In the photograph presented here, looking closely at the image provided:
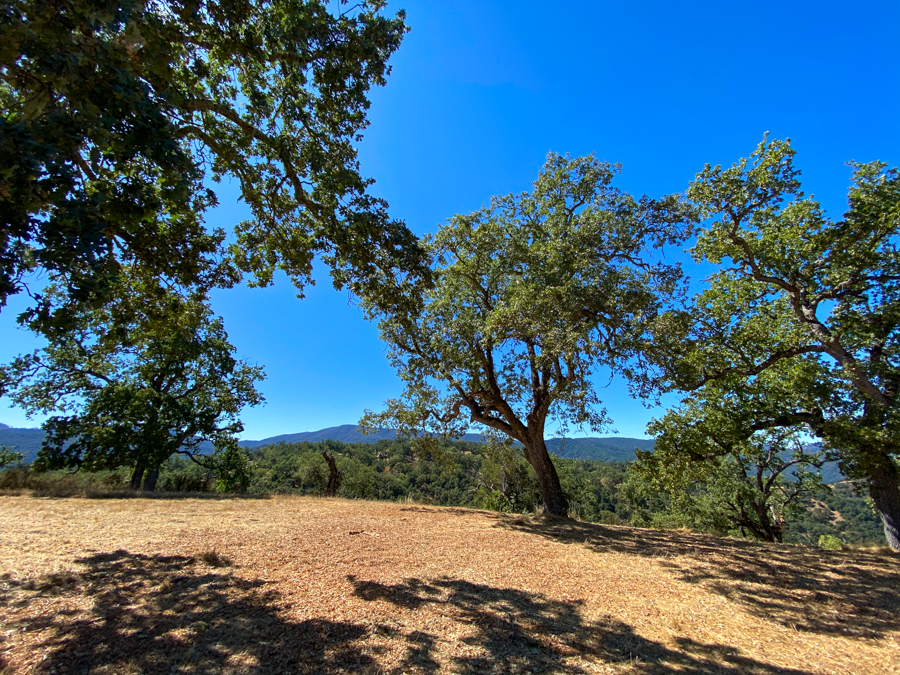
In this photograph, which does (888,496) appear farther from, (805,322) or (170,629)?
(170,629)

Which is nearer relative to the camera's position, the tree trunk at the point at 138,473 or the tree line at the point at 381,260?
the tree line at the point at 381,260

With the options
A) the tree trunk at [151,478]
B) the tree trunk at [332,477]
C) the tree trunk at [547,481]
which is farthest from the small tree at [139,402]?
the tree trunk at [547,481]

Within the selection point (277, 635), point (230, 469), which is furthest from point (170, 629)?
point (230, 469)

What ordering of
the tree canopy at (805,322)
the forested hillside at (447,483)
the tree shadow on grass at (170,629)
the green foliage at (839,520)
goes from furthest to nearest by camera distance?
the green foliage at (839,520) < the forested hillside at (447,483) < the tree canopy at (805,322) < the tree shadow on grass at (170,629)

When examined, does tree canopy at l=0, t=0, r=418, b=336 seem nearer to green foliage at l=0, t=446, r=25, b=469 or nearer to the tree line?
the tree line

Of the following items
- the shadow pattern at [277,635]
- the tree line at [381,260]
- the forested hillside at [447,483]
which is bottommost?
the forested hillside at [447,483]

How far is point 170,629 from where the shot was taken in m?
2.79

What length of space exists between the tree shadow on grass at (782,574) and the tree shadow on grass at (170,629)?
15.8 ft

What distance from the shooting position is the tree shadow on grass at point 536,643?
9.04 ft

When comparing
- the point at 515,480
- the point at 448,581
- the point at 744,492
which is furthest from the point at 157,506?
the point at 515,480

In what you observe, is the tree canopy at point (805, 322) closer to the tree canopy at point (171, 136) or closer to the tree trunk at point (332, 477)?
the tree canopy at point (171, 136)

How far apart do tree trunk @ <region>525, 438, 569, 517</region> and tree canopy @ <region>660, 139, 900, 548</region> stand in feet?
13.7

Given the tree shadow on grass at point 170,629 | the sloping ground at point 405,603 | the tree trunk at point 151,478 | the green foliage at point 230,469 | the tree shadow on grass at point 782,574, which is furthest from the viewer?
the green foliage at point 230,469

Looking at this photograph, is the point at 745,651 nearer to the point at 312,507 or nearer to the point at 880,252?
the point at 312,507
